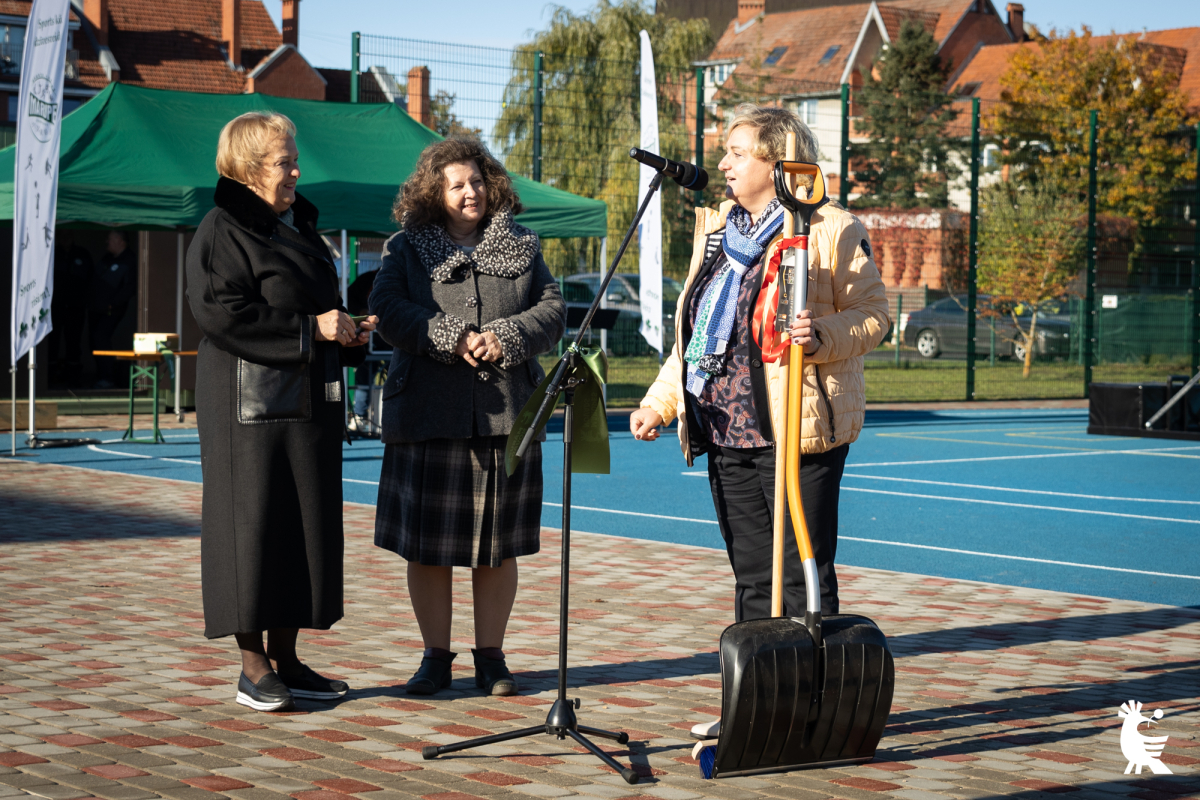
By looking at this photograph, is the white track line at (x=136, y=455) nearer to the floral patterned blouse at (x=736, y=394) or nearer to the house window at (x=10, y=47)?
the floral patterned blouse at (x=736, y=394)

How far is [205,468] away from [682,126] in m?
20.9

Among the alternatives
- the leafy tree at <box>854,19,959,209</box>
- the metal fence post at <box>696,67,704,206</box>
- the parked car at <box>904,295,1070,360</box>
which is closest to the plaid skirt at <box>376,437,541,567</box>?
the metal fence post at <box>696,67,704,206</box>

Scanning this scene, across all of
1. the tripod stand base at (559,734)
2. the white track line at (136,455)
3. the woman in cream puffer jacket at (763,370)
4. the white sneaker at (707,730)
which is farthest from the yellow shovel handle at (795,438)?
the white track line at (136,455)

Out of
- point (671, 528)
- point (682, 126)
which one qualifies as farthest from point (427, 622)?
point (682, 126)

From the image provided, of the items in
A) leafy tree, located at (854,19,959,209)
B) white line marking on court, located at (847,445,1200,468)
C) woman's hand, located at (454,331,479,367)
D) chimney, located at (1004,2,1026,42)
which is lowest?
white line marking on court, located at (847,445,1200,468)

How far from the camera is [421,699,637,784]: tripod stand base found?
166 inches

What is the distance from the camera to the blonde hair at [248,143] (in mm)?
4789

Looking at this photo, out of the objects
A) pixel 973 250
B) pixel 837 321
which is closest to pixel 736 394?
pixel 837 321

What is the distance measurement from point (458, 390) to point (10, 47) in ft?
157

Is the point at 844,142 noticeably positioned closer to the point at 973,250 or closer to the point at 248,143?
the point at 973,250

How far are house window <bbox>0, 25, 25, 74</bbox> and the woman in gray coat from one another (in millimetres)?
46286

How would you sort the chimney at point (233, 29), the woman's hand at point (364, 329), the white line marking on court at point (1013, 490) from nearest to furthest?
the woman's hand at point (364, 329) → the white line marking on court at point (1013, 490) → the chimney at point (233, 29)

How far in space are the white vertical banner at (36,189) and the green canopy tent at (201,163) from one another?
0.92m

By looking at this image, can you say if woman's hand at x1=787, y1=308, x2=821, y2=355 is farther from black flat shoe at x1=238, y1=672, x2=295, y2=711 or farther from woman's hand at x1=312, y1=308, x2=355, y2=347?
black flat shoe at x1=238, y1=672, x2=295, y2=711
